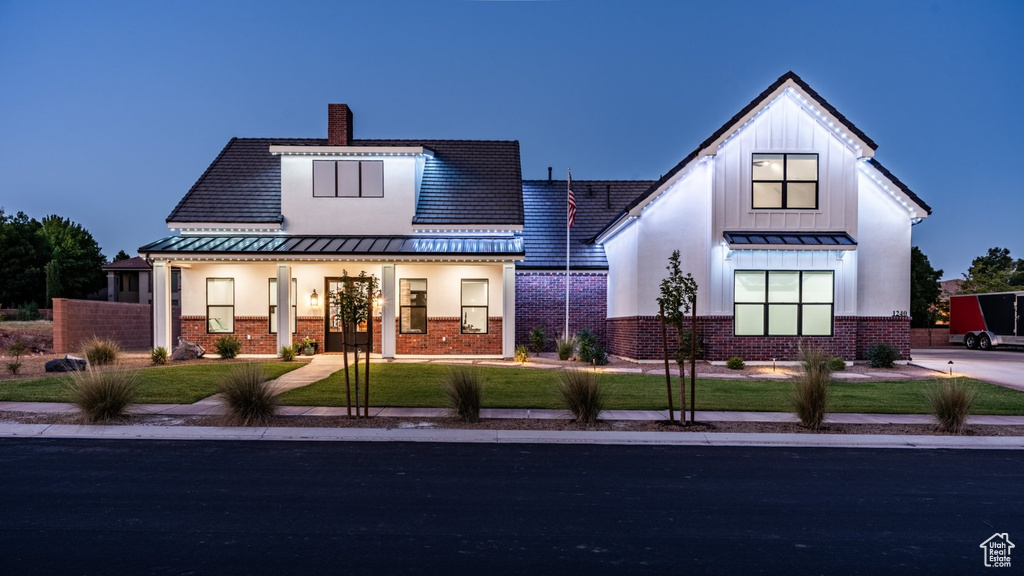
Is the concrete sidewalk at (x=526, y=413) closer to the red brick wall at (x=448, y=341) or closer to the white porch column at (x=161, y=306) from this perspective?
the white porch column at (x=161, y=306)

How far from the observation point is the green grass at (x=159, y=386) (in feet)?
43.3

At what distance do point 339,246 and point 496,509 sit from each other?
52.5ft

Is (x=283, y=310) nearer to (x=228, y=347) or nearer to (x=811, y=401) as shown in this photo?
(x=228, y=347)

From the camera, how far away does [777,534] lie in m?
5.97

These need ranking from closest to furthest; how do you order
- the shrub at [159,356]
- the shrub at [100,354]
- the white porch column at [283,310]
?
1. the shrub at [100,354]
2. the shrub at [159,356]
3. the white porch column at [283,310]

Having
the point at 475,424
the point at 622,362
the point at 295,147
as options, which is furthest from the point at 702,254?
the point at 295,147

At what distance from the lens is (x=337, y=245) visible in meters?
21.4

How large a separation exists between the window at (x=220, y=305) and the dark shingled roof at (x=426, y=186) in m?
2.26

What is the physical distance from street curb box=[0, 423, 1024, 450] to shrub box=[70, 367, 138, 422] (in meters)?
0.39

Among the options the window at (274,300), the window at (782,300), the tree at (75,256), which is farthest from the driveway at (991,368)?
the tree at (75,256)

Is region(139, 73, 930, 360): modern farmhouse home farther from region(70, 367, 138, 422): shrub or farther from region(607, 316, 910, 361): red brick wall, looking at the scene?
region(70, 367, 138, 422): shrub

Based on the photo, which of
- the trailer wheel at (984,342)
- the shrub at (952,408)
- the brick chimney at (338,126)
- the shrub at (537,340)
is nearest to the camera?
the shrub at (952,408)

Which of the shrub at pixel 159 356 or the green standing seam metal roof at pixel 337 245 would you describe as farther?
the green standing seam metal roof at pixel 337 245

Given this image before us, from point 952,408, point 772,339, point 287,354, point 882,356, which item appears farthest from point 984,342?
point 287,354
